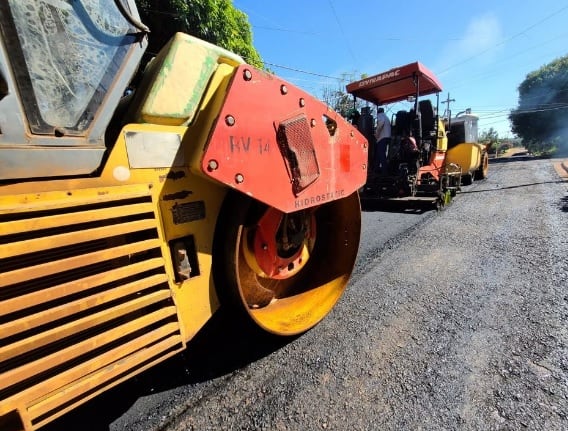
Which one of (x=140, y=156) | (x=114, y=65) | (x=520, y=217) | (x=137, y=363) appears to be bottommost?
(x=520, y=217)

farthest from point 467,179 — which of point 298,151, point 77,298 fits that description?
point 77,298

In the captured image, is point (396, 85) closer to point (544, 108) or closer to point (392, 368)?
point (392, 368)

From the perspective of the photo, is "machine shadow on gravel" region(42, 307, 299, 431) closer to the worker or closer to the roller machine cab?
the roller machine cab

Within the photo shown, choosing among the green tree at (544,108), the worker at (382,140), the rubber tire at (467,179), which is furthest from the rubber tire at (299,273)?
the green tree at (544,108)

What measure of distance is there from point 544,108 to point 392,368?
39031mm

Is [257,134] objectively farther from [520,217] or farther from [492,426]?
[520,217]

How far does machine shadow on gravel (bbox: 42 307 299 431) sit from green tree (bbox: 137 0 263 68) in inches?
230

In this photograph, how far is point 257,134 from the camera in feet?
5.21

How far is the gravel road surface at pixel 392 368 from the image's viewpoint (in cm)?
158

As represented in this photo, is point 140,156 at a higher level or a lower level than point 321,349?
higher

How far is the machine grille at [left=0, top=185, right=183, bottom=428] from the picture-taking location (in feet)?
3.25

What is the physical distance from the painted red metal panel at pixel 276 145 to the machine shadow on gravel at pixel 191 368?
835 millimetres

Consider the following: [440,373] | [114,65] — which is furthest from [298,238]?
[114,65]

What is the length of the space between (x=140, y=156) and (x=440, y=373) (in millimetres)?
1960
